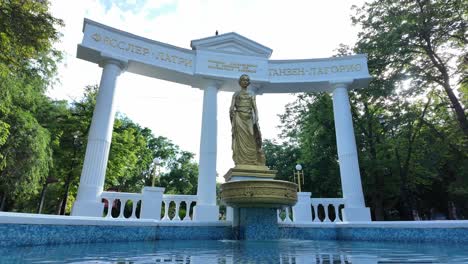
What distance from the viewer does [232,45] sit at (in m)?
11.5

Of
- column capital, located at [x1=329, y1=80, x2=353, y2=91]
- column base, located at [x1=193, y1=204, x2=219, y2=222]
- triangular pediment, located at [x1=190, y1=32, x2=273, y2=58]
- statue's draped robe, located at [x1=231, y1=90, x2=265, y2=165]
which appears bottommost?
column base, located at [x1=193, y1=204, x2=219, y2=222]

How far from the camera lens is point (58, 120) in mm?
18703

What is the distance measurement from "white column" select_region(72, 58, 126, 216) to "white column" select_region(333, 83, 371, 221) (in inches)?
333

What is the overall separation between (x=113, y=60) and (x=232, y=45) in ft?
15.8

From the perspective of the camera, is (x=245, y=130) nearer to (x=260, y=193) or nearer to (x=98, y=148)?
(x=260, y=193)

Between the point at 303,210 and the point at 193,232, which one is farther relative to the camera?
the point at 303,210

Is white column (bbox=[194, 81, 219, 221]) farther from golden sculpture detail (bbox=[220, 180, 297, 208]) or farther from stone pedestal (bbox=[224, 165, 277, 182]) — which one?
golden sculpture detail (bbox=[220, 180, 297, 208])

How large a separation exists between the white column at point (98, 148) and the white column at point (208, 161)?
321 cm

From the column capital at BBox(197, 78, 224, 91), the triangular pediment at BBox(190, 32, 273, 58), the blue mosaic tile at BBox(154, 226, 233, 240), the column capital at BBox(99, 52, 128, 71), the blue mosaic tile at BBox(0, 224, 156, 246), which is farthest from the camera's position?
the triangular pediment at BBox(190, 32, 273, 58)

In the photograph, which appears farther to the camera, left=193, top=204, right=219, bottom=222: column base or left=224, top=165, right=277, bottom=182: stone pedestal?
left=193, top=204, right=219, bottom=222: column base

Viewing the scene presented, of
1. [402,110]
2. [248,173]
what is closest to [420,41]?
[402,110]

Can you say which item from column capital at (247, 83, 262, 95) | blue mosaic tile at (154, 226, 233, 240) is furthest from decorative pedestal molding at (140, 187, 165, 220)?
column capital at (247, 83, 262, 95)

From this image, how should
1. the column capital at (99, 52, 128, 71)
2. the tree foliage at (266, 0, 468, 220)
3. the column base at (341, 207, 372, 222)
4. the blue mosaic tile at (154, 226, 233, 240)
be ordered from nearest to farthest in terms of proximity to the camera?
the blue mosaic tile at (154, 226, 233, 240)
the column capital at (99, 52, 128, 71)
the column base at (341, 207, 372, 222)
the tree foliage at (266, 0, 468, 220)

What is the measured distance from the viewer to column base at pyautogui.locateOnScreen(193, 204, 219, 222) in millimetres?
9164
